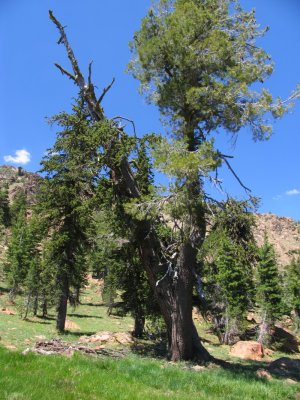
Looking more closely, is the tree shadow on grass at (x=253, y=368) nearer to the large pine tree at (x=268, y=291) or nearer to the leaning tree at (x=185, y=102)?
the leaning tree at (x=185, y=102)

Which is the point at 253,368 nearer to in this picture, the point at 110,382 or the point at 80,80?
the point at 110,382

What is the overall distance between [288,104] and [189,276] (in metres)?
6.76

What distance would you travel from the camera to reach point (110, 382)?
7.66 m

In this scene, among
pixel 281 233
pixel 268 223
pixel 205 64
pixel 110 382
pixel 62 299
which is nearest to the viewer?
pixel 110 382

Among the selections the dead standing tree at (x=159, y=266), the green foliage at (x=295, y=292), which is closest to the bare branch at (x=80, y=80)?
the dead standing tree at (x=159, y=266)

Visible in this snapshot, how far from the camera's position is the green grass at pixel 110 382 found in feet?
21.3

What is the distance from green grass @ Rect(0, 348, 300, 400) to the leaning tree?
12.7 ft

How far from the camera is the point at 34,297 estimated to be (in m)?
41.8

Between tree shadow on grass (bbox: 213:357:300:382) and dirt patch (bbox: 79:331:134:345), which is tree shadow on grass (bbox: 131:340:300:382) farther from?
dirt patch (bbox: 79:331:134:345)

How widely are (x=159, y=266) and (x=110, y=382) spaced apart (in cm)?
687

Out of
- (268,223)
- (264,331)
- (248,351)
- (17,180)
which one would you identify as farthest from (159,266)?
(268,223)

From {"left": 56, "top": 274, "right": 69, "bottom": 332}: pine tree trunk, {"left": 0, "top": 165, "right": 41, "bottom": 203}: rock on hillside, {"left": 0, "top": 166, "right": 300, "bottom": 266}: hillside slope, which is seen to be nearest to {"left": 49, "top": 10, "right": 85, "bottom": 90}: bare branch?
{"left": 56, "top": 274, "right": 69, "bottom": 332}: pine tree trunk

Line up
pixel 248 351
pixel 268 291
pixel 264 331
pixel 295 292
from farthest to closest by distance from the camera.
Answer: pixel 295 292, pixel 268 291, pixel 264 331, pixel 248 351

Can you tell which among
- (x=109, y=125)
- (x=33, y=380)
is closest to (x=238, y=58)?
(x=109, y=125)
